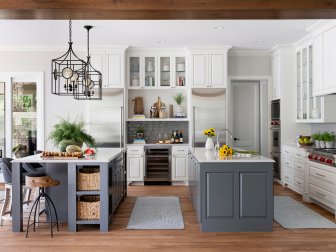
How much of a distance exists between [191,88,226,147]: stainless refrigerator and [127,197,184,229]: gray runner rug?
5.98ft

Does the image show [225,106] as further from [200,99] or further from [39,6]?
[39,6]

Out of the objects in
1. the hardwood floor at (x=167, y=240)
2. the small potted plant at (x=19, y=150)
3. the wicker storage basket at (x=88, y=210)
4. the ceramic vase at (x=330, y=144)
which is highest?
the ceramic vase at (x=330, y=144)

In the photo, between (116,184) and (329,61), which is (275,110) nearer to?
(329,61)

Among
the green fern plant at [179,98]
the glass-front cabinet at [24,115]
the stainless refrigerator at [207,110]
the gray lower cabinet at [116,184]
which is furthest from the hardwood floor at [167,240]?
the green fern plant at [179,98]

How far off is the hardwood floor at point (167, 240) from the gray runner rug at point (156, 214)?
16 cm

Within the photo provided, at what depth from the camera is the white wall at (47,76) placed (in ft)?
24.8

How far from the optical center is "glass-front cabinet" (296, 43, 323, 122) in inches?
246

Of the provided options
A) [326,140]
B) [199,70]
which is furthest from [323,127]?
[199,70]

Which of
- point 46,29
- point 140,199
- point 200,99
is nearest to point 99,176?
point 140,199

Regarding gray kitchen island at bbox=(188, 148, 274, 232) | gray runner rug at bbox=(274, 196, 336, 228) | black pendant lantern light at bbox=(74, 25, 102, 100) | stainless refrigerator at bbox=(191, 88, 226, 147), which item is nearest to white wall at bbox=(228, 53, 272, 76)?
stainless refrigerator at bbox=(191, 88, 226, 147)

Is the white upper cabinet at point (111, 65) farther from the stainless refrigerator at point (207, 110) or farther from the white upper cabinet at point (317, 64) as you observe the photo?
the white upper cabinet at point (317, 64)

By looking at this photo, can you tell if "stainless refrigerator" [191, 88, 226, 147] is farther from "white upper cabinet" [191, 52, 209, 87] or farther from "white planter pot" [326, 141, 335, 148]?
"white planter pot" [326, 141, 335, 148]

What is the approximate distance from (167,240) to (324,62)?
3.79 meters

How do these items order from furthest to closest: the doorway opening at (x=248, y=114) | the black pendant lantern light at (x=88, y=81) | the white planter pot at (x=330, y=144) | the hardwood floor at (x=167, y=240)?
the doorway opening at (x=248, y=114), the white planter pot at (x=330, y=144), the black pendant lantern light at (x=88, y=81), the hardwood floor at (x=167, y=240)
